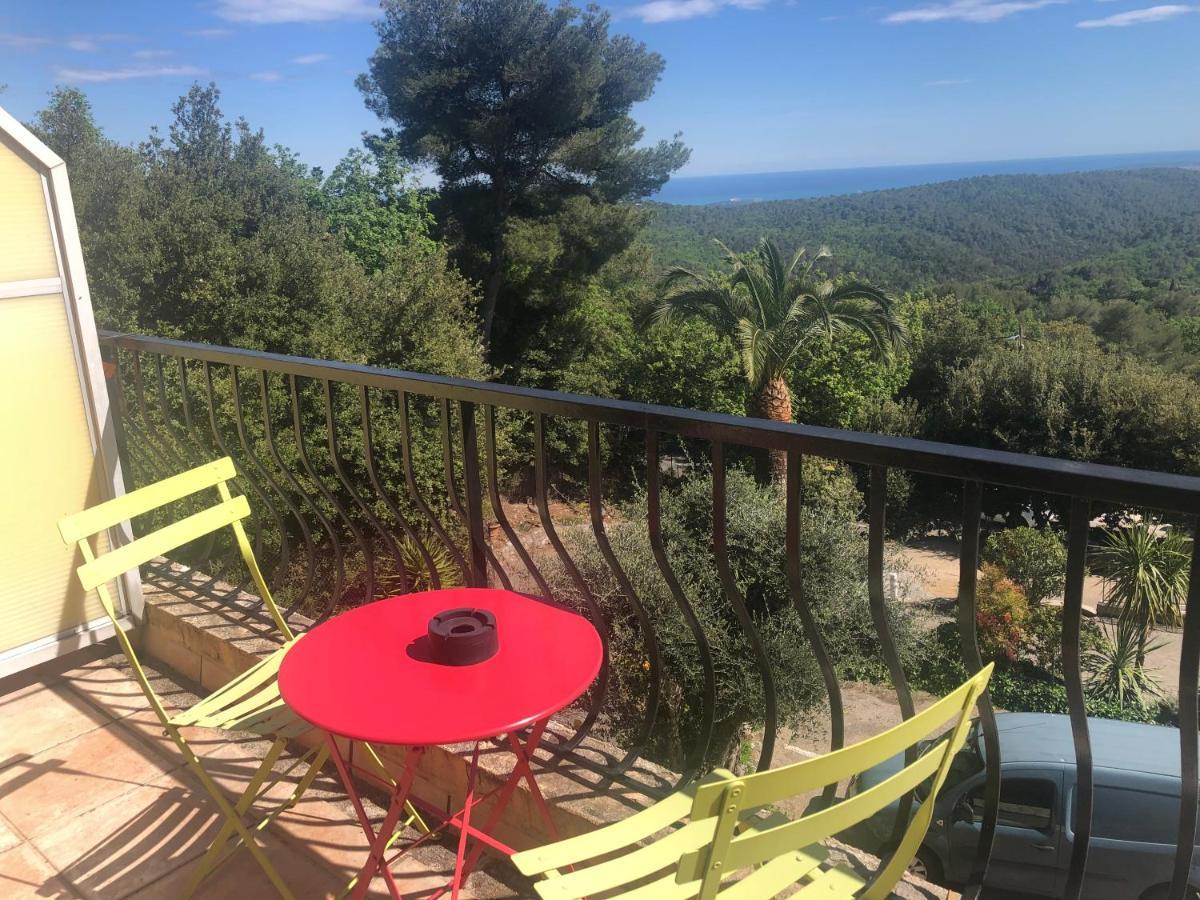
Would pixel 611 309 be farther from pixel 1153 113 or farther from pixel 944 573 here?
pixel 1153 113

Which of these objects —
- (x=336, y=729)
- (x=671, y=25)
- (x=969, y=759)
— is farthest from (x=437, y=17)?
(x=671, y=25)

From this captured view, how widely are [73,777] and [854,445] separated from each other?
2276 millimetres

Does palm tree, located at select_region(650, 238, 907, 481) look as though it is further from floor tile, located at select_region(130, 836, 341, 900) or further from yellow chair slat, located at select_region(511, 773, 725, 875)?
yellow chair slat, located at select_region(511, 773, 725, 875)

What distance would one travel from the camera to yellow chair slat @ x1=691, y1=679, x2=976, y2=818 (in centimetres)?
75

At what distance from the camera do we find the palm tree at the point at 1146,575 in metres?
14.1

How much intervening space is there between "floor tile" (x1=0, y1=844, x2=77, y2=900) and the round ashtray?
3.81 ft

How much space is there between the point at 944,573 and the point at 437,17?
22355 mm

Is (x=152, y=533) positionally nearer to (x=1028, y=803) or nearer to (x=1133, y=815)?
(x=1028, y=803)

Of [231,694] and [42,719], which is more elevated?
[231,694]

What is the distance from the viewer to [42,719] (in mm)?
2477

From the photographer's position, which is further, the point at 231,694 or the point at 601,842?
the point at 231,694

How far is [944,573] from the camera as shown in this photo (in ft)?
74.3

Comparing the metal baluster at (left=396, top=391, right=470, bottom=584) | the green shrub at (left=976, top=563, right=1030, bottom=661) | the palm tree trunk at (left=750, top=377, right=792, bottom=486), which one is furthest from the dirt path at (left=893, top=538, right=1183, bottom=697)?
the metal baluster at (left=396, top=391, right=470, bottom=584)

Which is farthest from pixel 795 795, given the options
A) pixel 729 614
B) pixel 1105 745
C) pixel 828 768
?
pixel 729 614
